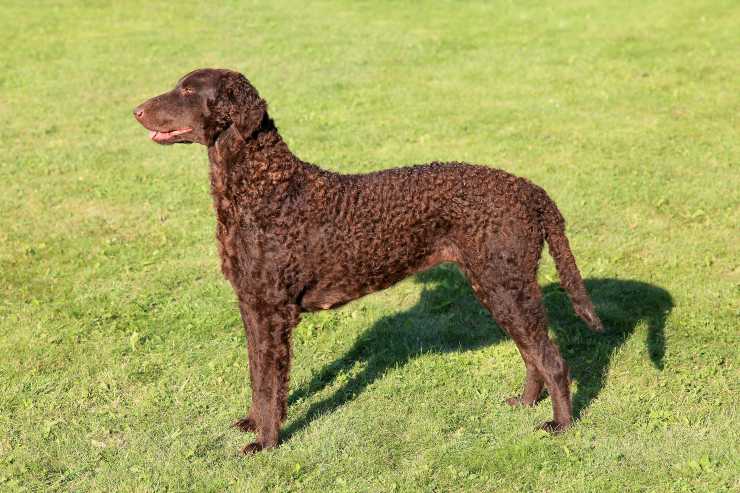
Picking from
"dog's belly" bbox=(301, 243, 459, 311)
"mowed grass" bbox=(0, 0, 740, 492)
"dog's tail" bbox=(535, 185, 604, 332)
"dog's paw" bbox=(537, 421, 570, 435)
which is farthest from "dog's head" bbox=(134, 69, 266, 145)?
"dog's paw" bbox=(537, 421, 570, 435)

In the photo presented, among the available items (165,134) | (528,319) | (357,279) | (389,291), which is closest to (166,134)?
(165,134)

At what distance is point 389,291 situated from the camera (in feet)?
27.5

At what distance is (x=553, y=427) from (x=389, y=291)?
8.65 ft

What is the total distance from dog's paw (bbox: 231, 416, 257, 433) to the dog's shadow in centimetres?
23

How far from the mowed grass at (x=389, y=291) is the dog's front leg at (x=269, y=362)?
19 cm

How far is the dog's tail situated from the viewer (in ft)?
19.5

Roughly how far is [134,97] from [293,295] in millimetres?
10562

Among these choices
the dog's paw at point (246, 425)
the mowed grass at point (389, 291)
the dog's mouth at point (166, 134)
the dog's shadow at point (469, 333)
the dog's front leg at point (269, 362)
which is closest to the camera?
the dog's mouth at point (166, 134)

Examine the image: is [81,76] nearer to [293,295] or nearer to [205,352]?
[205,352]

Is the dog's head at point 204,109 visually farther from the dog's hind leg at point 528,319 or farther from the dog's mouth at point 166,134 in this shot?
the dog's hind leg at point 528,319

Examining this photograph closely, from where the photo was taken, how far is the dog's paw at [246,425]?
622 centimetres

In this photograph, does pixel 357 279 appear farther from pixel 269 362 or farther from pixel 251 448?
pixel 251 448

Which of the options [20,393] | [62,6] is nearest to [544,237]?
[20,393]

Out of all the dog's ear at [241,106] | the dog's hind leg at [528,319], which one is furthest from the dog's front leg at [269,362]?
the dog's hind leg at [528,319]
